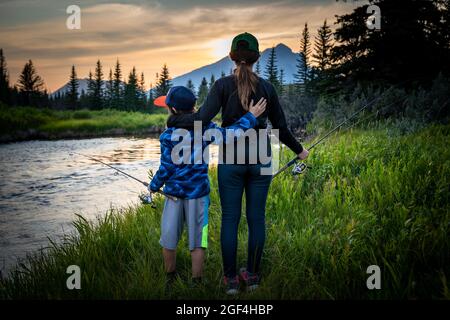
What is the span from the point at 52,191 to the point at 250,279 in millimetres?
8483

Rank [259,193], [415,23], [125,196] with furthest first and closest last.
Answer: [415,23]
[125,196]
[259,193]

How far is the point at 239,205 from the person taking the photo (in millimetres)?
2736

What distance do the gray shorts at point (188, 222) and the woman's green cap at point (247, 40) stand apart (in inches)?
50.8

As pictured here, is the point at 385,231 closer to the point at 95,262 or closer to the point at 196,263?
the point at 196,263

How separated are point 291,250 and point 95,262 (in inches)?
77.1

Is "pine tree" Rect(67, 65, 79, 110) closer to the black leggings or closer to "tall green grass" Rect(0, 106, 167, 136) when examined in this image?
"tall green grass" Rect(0, 106, 167, 136)

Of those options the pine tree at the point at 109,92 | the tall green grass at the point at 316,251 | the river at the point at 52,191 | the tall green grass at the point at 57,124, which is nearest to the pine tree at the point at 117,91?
the pine tree at the point at 109,92

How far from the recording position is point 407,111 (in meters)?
9.04

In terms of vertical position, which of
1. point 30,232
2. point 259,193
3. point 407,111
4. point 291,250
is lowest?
point 30,232

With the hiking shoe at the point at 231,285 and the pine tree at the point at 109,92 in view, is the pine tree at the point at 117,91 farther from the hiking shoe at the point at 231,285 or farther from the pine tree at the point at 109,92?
the hiking shoe at the point at 231,285

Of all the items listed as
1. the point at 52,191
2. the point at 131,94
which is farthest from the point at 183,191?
the point at 131,94

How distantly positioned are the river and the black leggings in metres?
2.17
